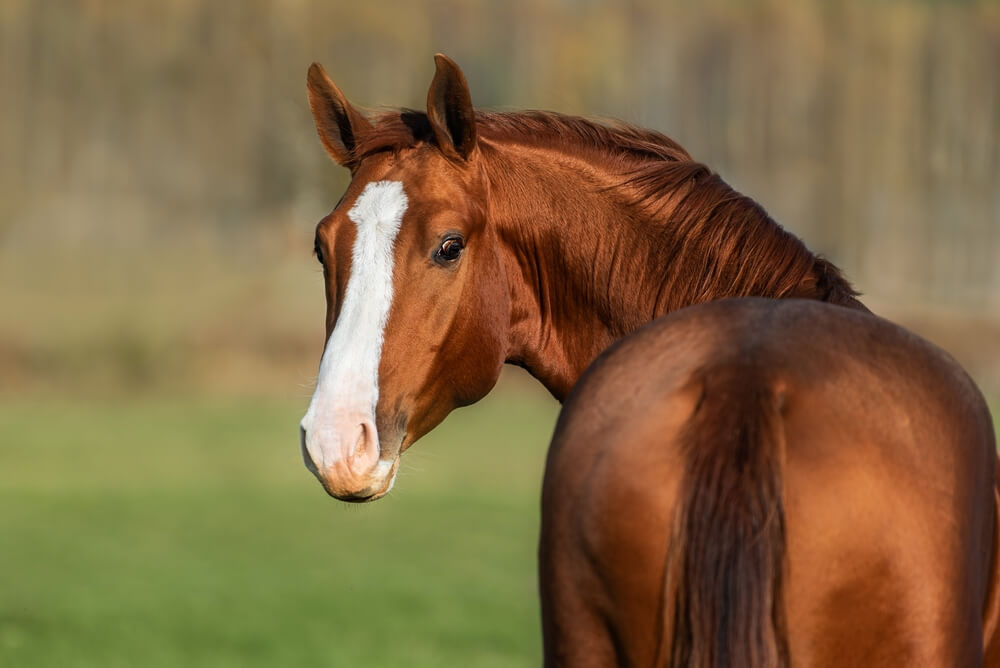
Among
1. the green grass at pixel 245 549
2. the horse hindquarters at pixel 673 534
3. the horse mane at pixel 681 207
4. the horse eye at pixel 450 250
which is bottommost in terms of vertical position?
the green grass at pixel 245 549

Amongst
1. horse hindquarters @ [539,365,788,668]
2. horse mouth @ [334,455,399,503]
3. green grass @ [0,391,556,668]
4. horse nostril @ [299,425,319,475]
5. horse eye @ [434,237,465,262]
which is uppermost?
horse eye @ [434,237,465,262]

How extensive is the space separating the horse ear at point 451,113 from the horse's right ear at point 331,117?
0.33 metres

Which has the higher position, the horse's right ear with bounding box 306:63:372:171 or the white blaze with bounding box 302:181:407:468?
the horse's right ear with bounding box 306:63:372:171

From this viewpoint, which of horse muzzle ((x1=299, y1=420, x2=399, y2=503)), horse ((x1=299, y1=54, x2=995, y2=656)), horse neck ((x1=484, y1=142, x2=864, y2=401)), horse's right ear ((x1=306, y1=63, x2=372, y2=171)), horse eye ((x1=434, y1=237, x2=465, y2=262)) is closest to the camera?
horse muzzle ((x1=299, y1=420, x2=399, y2=503))

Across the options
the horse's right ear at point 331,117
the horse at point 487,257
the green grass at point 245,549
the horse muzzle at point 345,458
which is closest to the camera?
the horse muzzle at point 345,458

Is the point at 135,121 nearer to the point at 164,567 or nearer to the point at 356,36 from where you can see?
the point at 356,36

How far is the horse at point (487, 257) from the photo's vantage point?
9.73 feet

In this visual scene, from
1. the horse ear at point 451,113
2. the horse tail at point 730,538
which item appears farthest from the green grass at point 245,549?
the horse tail at point 730,538

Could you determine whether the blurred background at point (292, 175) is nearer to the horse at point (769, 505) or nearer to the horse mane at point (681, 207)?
the horse mane at point (681, 207)

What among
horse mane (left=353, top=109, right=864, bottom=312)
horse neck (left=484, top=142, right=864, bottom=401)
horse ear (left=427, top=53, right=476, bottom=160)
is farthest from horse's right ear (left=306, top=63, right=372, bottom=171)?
horse neck (left=484, top=142, right=864, bottom=401)

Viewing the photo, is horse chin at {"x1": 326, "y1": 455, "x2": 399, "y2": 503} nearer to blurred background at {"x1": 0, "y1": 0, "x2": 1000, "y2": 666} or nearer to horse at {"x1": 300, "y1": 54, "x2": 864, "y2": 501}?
horse at {"x1": 300, "y1": 54, "x2": 864, "y2": 501}

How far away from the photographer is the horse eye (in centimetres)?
313

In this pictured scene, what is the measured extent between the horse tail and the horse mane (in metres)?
1.12

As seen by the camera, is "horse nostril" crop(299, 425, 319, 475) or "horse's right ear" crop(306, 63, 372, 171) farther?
"horse's right ear" crop(306, 63, 372, 171)
